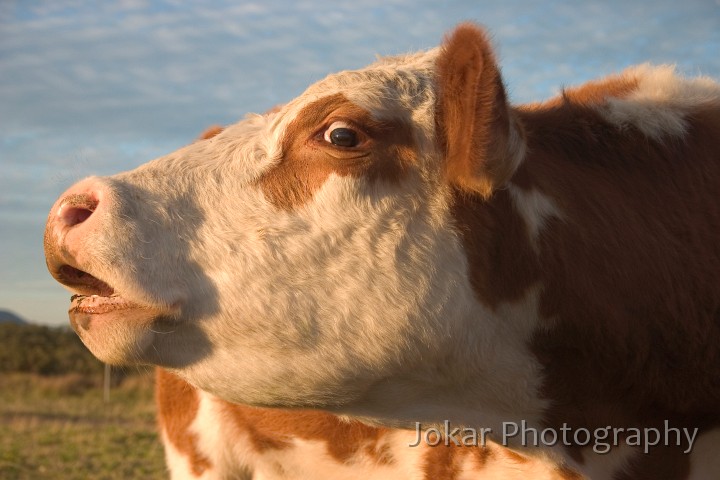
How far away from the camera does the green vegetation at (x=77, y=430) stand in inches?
340

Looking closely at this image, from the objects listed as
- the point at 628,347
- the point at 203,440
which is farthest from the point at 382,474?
the point at 628,347

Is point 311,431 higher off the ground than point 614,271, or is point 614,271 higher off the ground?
point 614,271

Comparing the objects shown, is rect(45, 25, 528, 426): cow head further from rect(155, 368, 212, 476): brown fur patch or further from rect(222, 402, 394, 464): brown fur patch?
rect(155, 368, 212, 476): brown fur patch

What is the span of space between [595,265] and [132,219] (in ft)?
5.23

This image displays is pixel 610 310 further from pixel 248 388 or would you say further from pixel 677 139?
pixel 248 388

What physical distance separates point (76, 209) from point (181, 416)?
8.41 feet

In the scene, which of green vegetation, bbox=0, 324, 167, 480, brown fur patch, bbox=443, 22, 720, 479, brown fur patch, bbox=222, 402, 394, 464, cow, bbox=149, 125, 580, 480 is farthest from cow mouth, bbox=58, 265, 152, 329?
brown fur patch, bbox=222, 402, 394, 464

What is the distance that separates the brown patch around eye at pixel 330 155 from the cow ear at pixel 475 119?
0.16 metres

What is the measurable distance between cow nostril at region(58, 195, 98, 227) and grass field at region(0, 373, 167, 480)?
86 centimetres

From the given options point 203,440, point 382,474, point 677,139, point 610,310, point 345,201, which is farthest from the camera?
point 203,440

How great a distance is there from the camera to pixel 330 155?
272 centimetres

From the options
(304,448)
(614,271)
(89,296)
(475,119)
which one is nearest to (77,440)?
(304,448)

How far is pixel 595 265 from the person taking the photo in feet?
9.63

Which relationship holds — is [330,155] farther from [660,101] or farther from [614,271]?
[660,101]
